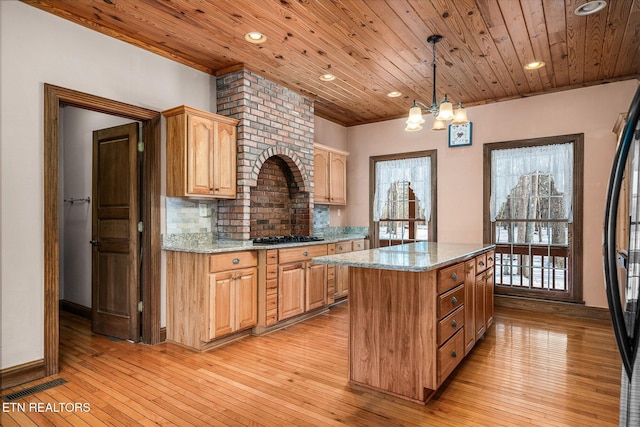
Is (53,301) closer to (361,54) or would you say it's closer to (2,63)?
(2,63)

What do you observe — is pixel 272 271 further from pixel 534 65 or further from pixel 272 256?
pixel 534 65

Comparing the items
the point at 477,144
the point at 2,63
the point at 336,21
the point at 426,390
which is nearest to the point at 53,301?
the point at 2,63

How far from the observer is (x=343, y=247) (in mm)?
5023

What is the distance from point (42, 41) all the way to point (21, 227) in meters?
1.42

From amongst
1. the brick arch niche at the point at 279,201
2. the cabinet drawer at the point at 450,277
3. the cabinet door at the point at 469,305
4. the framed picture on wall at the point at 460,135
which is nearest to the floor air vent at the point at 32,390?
the brick arch niche at the point at 279,201

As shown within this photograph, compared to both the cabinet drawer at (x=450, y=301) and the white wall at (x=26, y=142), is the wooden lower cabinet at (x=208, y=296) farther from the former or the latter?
the cabinet drawer at (x=450, y=301)

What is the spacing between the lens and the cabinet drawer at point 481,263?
132 inches

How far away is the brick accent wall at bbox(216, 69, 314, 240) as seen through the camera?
398cm

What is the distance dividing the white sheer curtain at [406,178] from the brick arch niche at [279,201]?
159 cm

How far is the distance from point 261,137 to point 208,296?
190 cm

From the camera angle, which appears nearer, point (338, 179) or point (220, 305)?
point (220, 305)

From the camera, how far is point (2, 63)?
2572 mm

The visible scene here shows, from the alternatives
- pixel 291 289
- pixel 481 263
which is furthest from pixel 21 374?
pixel 481 263

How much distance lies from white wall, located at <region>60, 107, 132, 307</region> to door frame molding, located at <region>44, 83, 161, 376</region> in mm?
1076
